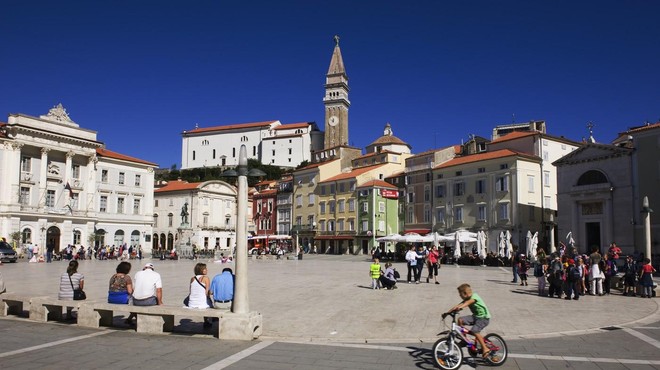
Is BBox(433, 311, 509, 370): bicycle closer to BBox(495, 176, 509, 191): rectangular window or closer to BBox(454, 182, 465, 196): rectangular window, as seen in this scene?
BBox(495, 176, 509, 191): rectangular window

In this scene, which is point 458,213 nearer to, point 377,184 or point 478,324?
point 377,184

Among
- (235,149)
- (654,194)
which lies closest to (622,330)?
(654,194)

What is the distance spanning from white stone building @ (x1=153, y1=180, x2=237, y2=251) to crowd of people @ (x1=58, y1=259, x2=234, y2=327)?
223 feet

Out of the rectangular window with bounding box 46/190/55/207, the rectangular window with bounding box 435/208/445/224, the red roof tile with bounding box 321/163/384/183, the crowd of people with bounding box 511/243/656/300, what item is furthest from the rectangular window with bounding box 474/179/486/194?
the rectangular window with bounding box 46/190/55/207

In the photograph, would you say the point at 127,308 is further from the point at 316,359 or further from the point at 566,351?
the point at 566,351

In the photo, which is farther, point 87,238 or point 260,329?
point 87,238

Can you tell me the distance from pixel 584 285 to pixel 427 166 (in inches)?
1684

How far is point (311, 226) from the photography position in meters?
75.8

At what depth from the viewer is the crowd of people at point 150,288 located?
11164mm

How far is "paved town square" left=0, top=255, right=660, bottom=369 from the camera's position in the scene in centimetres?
838

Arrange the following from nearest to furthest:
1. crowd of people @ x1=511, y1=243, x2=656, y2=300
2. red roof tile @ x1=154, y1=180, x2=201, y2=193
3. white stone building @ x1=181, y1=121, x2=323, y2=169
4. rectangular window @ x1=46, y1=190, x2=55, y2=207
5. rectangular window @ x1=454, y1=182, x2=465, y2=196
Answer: crowd of people @ x1=511, y1=243, x2=656, y2=300
rectangular window @ x1=46, y1=190, x2=55, y2=207
rectangular window @ x1=454, y1=182, x2=465, y2=196
red roof tile @ x1=154, y1=180, x2=201, y2=193
white stone building @ x1=181, y1=121, x2=323, y2=169

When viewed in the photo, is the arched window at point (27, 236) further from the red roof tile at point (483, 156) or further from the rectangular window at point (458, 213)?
the rectangular window at point (458, 213)

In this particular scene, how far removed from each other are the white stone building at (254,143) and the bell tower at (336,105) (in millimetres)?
6698

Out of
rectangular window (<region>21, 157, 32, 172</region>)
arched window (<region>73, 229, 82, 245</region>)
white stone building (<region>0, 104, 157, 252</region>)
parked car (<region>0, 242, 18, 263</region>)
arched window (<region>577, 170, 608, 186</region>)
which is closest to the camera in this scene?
parked car (<region>0, 242, 18, 263</region>)
